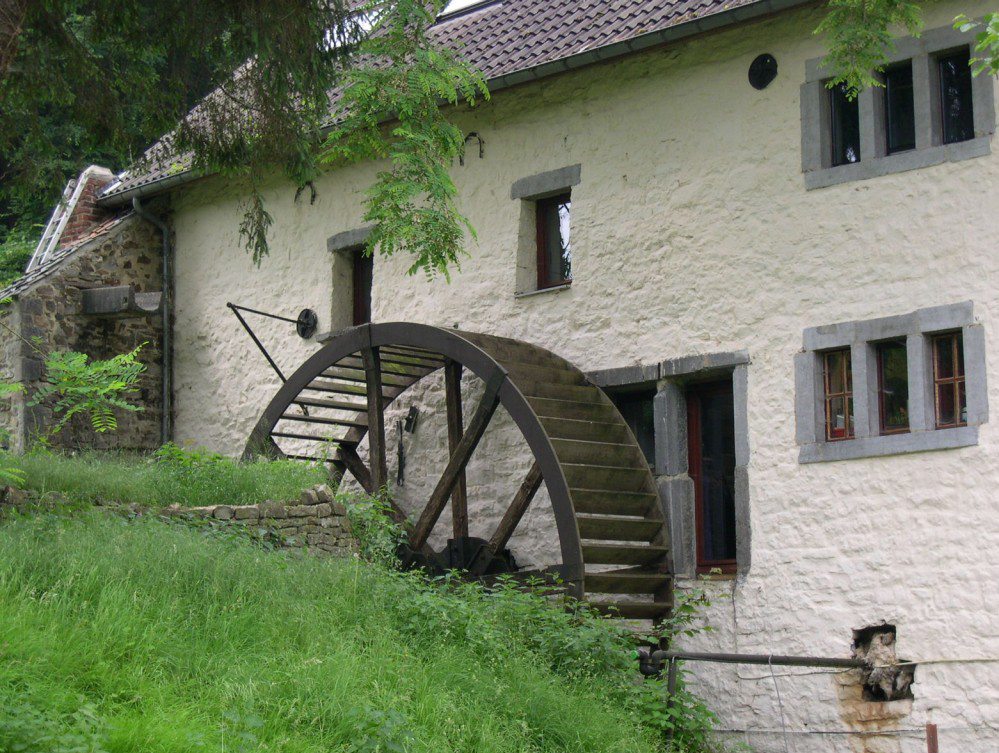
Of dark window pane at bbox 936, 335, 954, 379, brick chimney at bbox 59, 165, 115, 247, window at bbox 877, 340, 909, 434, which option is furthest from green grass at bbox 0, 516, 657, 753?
brick chimney at bbox 59, 165, 115, 247

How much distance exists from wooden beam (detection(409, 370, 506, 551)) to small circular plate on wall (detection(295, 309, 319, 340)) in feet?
8.95

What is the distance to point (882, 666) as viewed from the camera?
896cm

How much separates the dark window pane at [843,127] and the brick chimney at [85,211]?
8538 mm

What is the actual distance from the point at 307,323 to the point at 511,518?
3.58 m

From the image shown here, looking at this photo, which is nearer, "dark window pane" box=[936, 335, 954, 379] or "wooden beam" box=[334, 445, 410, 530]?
"dark window pane" box=[936, 335, 954, 379]

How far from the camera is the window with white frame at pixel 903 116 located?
9.23 metres

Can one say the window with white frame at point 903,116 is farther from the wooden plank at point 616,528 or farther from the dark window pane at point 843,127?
the wooden plank at point 616,528

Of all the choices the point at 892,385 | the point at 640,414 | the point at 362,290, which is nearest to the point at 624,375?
the point at 640,414

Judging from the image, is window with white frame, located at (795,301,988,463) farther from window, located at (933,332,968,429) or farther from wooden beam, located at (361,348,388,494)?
wooden beam, located at (361,348,388,494)

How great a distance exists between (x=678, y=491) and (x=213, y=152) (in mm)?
4294

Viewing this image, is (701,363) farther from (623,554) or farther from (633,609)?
(633,609)

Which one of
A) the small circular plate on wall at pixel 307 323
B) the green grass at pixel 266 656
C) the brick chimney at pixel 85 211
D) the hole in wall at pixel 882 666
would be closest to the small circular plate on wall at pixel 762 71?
the hole in wall at pixel 882 666

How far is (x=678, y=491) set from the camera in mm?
10453

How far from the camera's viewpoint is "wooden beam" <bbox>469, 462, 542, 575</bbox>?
10.7 metres
